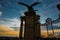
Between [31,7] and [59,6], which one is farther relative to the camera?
[31,7]

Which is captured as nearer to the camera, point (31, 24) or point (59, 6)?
point (59, 6)

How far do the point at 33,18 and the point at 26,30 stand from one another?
1.20 m

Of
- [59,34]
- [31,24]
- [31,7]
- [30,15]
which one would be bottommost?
[59,34]

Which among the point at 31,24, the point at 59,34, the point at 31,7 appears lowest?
the point at 59,34

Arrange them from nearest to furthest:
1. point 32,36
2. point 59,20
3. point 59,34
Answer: point 32,36 → point 59,20 → point 59,34

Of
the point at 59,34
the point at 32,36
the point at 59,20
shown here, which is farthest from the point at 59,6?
the point at 59,34

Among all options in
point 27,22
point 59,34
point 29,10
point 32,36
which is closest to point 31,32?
point 32,36

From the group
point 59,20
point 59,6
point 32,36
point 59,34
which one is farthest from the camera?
point 59,34

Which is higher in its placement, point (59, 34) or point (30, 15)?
point (30, 15)

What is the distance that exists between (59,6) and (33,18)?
2.79m

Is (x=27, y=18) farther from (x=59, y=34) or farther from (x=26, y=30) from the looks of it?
(x=59, y=34)

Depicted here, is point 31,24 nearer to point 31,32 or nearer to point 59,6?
point 31,32

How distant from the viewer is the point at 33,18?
980 centimetres

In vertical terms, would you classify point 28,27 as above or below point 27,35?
above
